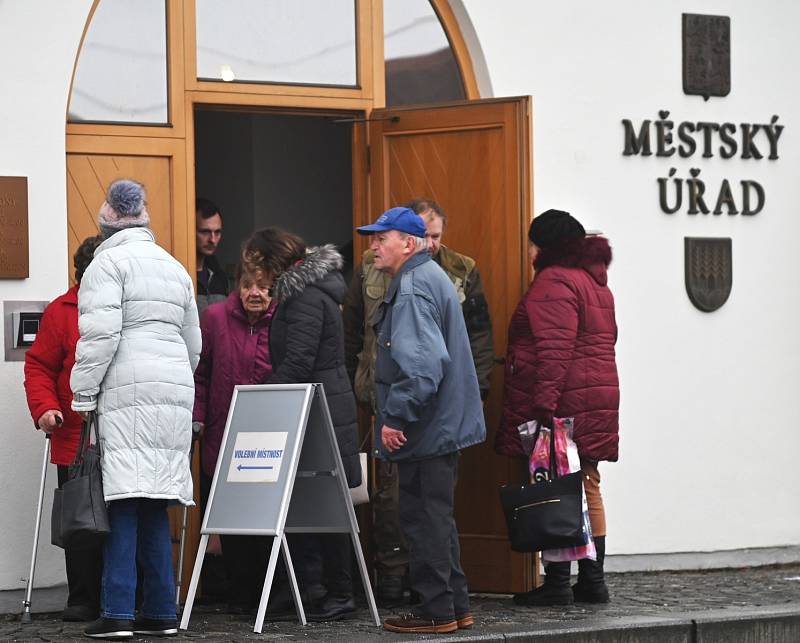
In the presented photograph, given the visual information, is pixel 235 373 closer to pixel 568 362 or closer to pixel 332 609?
pixel 332 609

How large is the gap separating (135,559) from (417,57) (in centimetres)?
381

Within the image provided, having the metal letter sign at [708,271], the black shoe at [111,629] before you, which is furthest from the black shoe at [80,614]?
the metal letter sign at [708,271]

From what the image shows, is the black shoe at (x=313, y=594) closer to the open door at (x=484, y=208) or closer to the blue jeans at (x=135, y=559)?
the blue jeans at (x=135, y=559)

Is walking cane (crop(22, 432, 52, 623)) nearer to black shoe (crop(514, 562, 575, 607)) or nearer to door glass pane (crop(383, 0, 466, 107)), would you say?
black shoe (crop(514, 562, 575, 607))

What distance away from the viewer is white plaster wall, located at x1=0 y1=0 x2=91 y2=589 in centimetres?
855

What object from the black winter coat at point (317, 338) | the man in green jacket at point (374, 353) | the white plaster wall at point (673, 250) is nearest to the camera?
the black winter coat at point (317, 338)

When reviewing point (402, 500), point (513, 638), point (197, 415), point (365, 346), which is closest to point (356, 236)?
point (365, 346)

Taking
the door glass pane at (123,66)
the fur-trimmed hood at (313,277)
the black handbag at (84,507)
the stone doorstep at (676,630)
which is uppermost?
the door glass pane at (123,66)

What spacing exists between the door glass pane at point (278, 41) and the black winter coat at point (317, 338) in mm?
1649

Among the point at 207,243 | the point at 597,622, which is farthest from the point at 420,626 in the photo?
the point at 207,243

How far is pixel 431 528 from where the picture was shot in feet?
25.3

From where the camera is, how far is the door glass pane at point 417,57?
32.4 ft

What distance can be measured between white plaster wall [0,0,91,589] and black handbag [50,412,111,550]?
1165mm

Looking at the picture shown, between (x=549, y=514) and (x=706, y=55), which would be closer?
(x=549, y=514)
